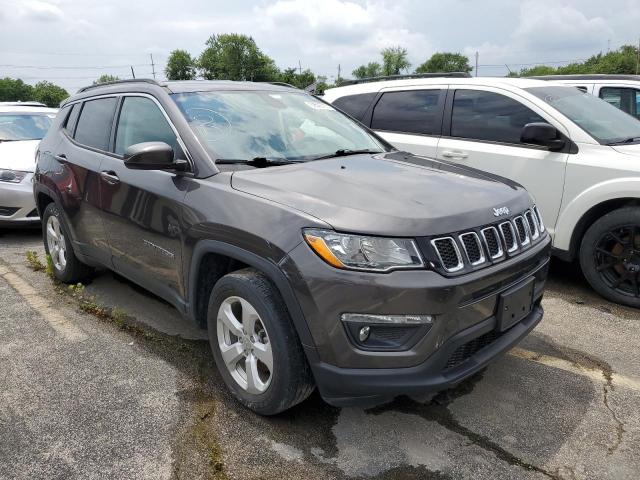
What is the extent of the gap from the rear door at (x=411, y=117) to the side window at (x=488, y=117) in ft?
0.60

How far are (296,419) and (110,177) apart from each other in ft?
6.64

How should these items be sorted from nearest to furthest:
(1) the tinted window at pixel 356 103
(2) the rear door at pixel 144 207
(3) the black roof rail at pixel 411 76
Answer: (2) the rear door at pixel 144 207, (3) the black roof rail at pixel 411 76, (1) the tinted window at pixel 356 103

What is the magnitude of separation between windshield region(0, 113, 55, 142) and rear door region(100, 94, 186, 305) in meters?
4.90

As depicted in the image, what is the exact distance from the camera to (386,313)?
7.14ft

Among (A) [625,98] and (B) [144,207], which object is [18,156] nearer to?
(B) [144,207]

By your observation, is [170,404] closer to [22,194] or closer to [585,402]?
[585,402]

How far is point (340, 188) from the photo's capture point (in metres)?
2.55

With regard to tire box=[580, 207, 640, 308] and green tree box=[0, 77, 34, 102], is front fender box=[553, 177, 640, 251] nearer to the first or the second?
tire box=[580, 207, 640, 308]

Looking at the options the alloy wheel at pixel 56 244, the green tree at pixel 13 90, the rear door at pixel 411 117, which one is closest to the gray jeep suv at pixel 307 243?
the alloy wheel at pixel 56 244

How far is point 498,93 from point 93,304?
3828 millimetres

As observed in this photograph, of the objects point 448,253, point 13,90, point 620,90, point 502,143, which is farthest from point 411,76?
point 13,90

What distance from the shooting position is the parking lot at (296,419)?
2.35 metres

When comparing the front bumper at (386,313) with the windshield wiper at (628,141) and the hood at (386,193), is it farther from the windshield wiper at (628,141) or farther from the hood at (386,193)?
the windshield wiper at (628,141)

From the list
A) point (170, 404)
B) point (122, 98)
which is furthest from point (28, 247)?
point (170, 404)
